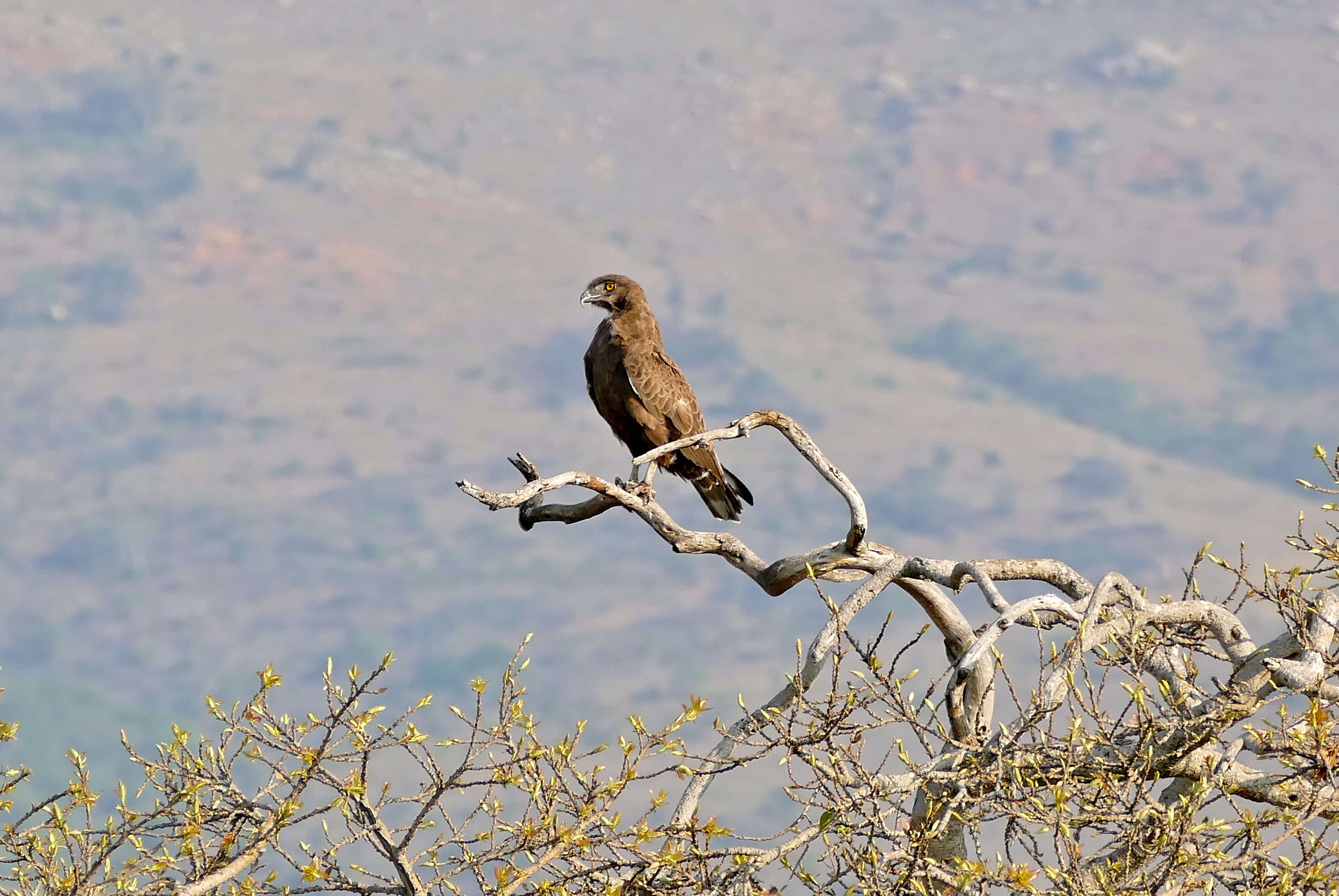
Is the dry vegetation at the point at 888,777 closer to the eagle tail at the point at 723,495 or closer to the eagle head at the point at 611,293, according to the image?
the eagle tail at the point at 723,495

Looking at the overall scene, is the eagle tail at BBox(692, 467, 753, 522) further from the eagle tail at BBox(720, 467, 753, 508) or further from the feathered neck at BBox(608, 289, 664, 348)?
the feathered neck at BBox(608, 289, 664, 348)

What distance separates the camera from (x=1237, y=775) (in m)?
6.41

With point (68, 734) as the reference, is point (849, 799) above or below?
below

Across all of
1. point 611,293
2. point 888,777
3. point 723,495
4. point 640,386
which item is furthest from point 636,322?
point 888,777

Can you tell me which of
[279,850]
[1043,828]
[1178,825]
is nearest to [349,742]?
[279,850]

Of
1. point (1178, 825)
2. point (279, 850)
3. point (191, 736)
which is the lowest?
point (1178, 825)

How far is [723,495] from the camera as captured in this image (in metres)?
12.2

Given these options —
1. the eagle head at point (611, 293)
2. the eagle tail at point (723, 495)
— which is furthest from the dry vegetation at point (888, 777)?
the eagle head at point (611, 293)

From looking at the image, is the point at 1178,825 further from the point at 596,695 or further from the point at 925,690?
the point at 596,695

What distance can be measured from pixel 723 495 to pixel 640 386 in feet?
3.47

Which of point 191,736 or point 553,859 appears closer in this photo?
point 553,859

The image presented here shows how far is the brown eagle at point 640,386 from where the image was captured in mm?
12320

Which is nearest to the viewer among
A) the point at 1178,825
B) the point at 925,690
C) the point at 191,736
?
the point at 1178,825

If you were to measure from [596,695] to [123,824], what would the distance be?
195056 millimetres
